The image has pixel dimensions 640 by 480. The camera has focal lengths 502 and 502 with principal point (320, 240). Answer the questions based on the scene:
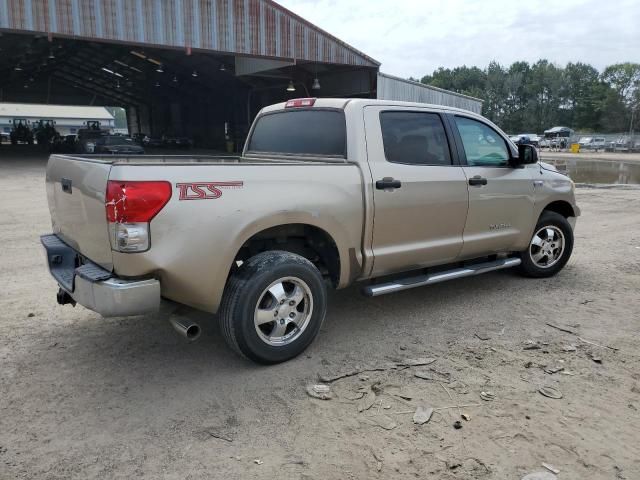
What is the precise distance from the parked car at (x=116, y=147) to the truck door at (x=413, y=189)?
2094cm

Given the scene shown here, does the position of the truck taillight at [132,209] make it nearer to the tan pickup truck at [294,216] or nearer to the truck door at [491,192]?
the tan pickup truck at [294,216]

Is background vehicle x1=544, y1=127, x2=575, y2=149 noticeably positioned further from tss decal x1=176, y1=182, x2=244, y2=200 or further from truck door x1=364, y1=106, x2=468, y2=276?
tss decal x1=176, y1=182, x2=244, y2=200

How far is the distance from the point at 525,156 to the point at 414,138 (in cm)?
144

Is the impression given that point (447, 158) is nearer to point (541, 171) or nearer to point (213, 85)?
point (541, 171)

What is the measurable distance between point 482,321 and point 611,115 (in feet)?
302

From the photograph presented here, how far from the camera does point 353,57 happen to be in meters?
23.1

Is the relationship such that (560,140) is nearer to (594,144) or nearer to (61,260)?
(594,144)

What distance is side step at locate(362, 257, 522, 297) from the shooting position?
423 centimetres

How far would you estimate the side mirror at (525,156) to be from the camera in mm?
5188

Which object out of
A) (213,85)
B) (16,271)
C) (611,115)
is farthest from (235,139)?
(611,115)

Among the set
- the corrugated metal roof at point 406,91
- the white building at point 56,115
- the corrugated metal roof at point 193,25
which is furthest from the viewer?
the white building at point 56,115

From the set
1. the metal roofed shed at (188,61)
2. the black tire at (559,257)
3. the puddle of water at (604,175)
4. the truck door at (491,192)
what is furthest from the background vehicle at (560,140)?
the truck door at (491,192)

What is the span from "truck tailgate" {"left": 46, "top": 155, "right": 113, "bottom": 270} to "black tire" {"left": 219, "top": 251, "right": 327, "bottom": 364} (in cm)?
83

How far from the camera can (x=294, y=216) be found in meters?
3.64
